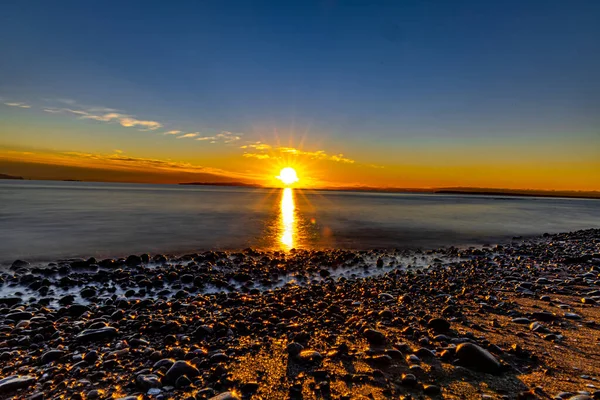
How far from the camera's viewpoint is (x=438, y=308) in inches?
285

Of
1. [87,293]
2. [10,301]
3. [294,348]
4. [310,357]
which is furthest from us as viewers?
[87,293]

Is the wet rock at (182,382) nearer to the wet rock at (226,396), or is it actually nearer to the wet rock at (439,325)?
the wet rock at (226,396)

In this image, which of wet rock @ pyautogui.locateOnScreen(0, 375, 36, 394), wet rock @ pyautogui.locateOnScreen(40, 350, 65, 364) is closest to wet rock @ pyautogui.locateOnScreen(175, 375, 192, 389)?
wet rock @ pyautogui.locateOnScreen(0, 375, 36, 394)

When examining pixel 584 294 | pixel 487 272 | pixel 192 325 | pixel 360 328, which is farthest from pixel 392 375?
pixel 487 272

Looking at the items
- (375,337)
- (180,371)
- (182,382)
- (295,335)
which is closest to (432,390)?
(375,337)

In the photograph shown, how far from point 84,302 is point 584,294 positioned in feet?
46.4

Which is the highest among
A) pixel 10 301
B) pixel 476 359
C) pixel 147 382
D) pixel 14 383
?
pixel 476 359

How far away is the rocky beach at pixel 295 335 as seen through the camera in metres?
4.06

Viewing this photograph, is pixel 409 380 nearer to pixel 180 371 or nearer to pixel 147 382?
pixel 180 371

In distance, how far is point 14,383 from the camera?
406cm

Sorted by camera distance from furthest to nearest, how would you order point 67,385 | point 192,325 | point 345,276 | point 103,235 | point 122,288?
point 103,235 → point 345,276 → point 122,288 → point 192,325 → point 67,385

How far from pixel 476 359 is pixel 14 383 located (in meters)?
6.76

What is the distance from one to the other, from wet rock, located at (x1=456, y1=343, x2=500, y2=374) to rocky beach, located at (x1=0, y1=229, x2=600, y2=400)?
0.02 metres

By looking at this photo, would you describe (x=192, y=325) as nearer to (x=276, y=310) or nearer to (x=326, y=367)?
(x=276, y=310)
